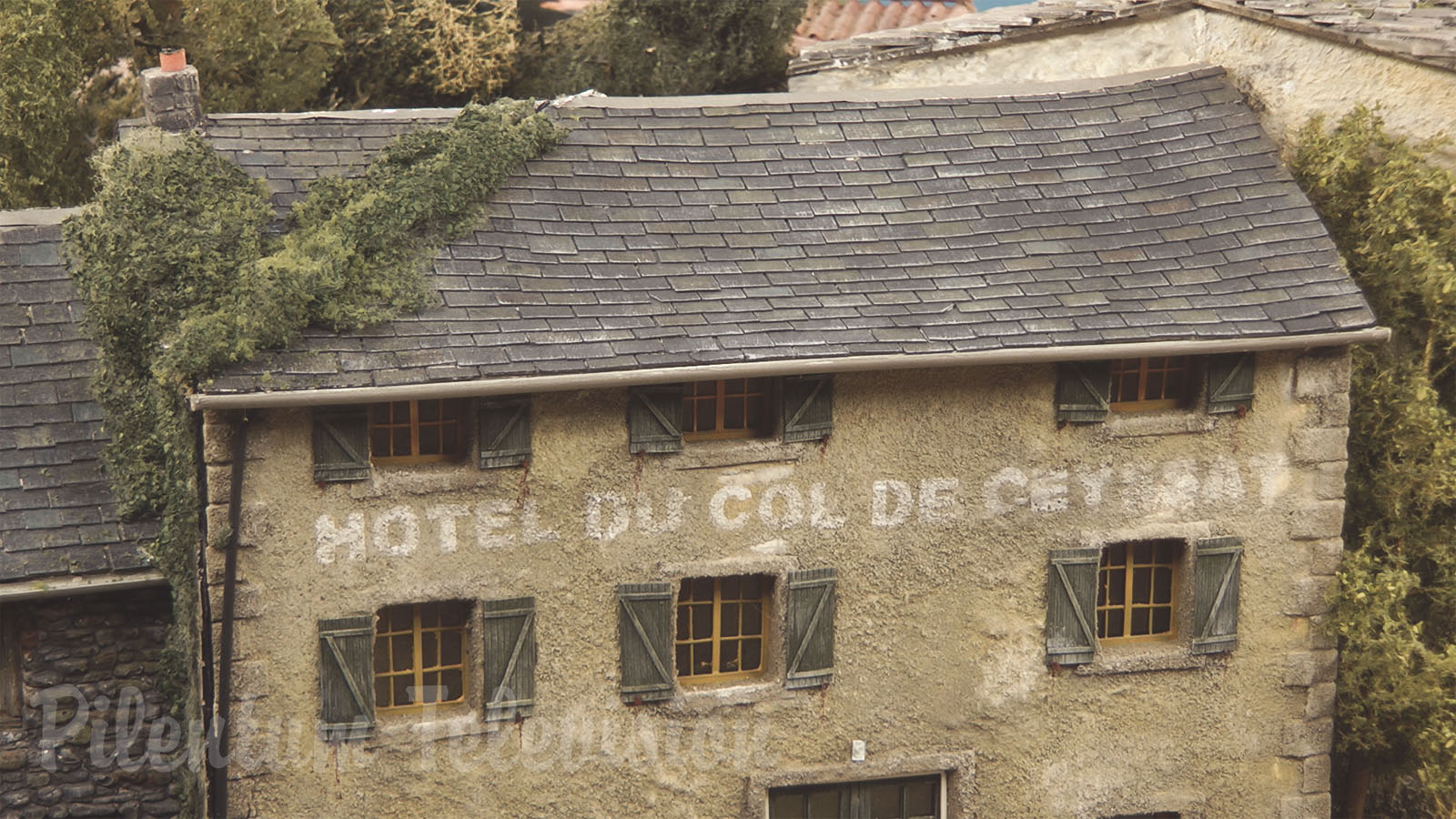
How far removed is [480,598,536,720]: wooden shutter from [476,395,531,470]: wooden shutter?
1.00 meters

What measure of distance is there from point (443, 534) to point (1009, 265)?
180 inches

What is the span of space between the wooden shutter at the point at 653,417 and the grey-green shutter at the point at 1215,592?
4.12 metres

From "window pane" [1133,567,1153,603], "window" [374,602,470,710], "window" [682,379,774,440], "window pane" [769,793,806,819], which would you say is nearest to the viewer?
"window" [374,602,470,710]

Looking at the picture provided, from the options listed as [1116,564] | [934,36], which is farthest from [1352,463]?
[934,36]

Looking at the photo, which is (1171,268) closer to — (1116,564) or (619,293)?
(1116,564)

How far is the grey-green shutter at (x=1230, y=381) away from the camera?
13.3m

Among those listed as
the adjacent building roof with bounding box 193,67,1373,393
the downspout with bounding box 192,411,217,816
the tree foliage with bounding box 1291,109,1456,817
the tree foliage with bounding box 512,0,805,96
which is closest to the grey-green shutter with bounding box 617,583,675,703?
the adjacent building roof with bounding box 193,67,1373,393

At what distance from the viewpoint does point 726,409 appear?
42.5 ft

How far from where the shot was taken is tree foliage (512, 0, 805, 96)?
71.5 feet

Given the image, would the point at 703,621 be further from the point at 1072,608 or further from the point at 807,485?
the point at 1072,608

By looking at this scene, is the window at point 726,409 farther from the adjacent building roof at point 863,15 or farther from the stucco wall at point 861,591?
the adjacent building roof at point 863,15

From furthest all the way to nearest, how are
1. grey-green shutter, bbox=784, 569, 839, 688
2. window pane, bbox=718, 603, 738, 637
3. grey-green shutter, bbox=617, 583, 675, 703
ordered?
1. window pane, bbox=718, 603, 738, 637
2. grey-green shutter, bbox=784, 569, 839, 688
3. grey-green shutter, bbox=617, 583, 675, 703

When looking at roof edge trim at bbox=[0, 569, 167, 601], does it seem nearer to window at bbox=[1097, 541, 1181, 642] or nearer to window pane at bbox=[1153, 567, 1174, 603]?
window at bbox=[1097, 541, 1181, 642]

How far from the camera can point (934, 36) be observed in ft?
56.8
